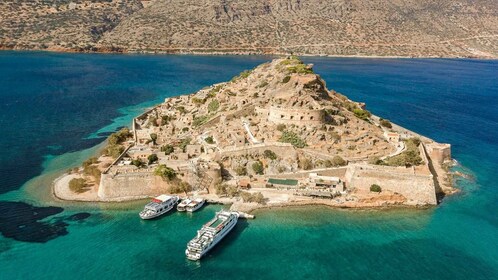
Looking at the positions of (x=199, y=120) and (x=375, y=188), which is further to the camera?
(x=199, y=120)

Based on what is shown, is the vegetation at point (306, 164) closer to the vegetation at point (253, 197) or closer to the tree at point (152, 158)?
the vegetation at point (253, 197)

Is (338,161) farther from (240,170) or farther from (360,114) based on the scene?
(360,114)

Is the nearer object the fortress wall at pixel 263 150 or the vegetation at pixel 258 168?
the vegetation at pixel 258 168

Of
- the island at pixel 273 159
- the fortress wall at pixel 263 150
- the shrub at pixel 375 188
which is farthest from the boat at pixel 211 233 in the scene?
the shrub at pixel 375 188

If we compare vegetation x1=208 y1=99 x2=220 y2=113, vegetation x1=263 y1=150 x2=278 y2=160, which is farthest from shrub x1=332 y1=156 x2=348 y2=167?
vegetation x1=208 y1=99 x2=220 y2=113

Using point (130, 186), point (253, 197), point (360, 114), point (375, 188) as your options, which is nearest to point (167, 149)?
point (130, 186)
